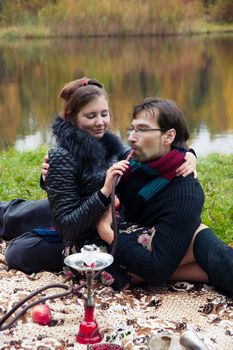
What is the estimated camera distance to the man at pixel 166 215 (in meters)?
3.29

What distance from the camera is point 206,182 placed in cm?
614

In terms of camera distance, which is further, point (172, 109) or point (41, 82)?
point (41, 82)

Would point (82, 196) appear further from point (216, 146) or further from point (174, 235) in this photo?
point (216, 146)

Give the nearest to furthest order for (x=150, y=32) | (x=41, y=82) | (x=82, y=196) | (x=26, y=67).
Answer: (x=82, y=196) < (x=41, y=82) < (x=26, y=67) < (x=150, y=32)

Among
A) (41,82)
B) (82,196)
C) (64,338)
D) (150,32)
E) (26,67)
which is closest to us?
(64,338)

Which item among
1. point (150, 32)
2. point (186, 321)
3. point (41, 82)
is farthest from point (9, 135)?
point (150, 32)

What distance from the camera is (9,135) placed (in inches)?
438

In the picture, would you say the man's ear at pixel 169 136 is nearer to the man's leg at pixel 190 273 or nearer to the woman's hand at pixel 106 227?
the woman's hand at pixel 106 227

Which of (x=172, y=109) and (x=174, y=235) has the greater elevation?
(x=172, y=109)

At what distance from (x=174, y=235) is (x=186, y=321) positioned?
0.47 m

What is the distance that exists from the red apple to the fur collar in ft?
2.77

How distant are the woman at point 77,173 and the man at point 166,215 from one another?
12 centimetres

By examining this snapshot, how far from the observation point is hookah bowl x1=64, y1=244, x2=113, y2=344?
268 centimetres

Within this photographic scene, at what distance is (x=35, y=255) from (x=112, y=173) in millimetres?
775
